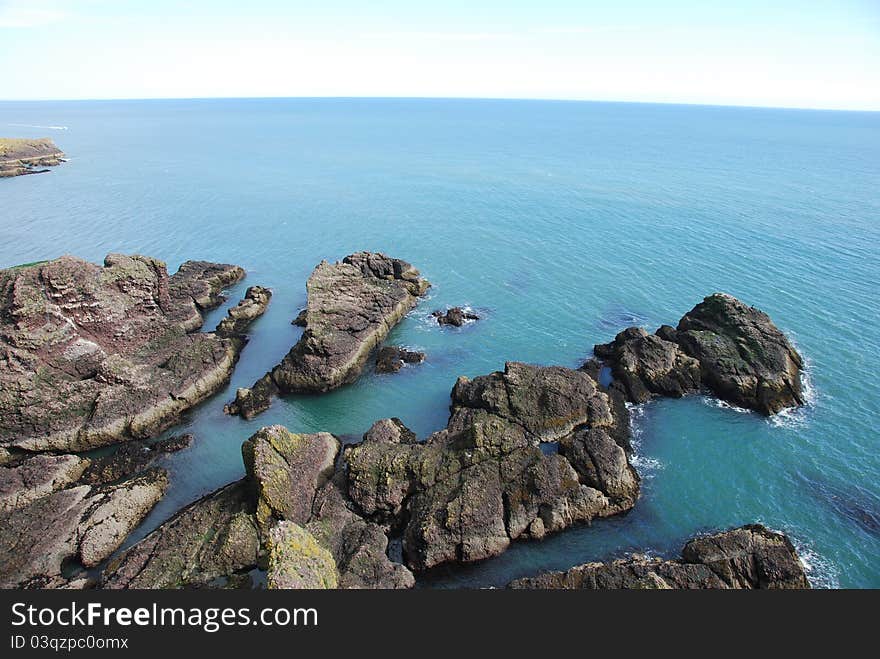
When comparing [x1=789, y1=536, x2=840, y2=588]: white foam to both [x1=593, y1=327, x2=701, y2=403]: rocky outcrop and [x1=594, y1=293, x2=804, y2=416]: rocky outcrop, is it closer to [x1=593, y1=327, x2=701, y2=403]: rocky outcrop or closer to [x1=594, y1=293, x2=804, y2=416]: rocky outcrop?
[x1=594, y1=293, x2=804, y2=416]: rocky outcrop

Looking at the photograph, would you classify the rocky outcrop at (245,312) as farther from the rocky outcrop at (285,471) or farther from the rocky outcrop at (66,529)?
the rocky outcrop at (285,471)

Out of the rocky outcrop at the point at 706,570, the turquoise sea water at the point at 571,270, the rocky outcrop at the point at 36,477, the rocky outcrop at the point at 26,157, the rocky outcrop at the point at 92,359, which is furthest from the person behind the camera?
the rocky outcrop at the point at 26,157

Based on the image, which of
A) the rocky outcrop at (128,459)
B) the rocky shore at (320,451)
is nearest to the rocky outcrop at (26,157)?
the rocky shore at (320,451)

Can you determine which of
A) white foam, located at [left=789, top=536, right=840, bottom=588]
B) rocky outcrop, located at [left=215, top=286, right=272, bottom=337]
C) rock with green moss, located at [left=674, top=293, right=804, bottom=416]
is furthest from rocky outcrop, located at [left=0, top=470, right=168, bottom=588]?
rock with green moss, located at [left=674, top=293, right=804, bottom=416]

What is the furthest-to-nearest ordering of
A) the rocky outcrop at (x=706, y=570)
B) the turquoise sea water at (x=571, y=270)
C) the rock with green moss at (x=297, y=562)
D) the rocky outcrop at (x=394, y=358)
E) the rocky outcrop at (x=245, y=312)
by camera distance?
the rocky outcrop at (x=245, y=312), the rocky outcrop at (x=394, y=358), the turquoise sea water at (x=571, y=270), the rocky outcrop at (x=706, y=570), the rock with green moss at (x=297, y=562)

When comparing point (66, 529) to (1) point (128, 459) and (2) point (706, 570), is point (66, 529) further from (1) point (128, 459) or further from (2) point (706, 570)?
(2) point (706, 570)

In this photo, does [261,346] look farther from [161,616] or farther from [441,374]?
[161,616]
